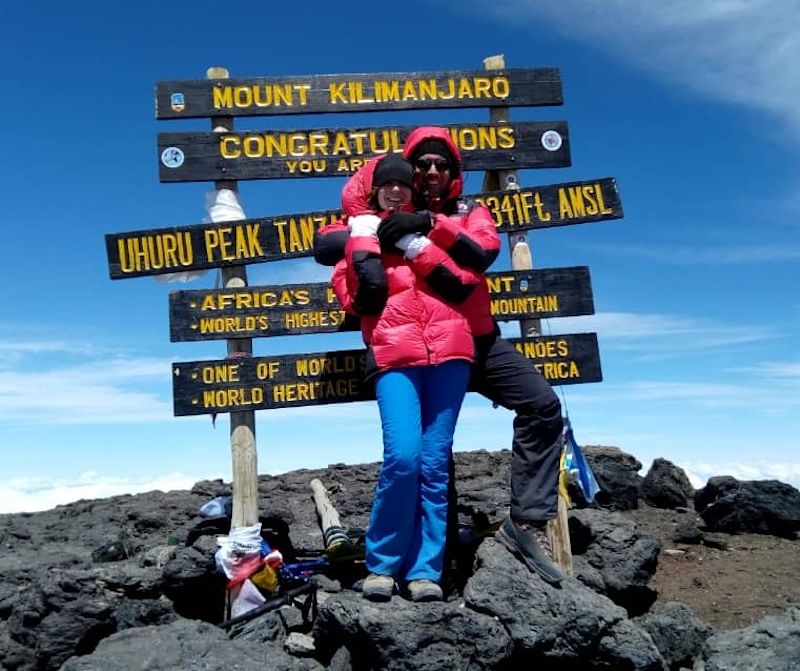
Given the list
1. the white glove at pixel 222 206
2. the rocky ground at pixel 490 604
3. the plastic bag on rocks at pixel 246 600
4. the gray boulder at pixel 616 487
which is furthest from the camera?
the gray boulder at pixel 616 487

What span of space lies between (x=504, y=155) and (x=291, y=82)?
218cm

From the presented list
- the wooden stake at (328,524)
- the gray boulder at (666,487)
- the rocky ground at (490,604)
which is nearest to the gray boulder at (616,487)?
the rocky ground at (490,604)

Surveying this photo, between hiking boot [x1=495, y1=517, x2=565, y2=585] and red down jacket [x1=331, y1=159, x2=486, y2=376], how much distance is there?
1314 mm

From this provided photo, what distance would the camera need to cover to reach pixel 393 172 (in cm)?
543

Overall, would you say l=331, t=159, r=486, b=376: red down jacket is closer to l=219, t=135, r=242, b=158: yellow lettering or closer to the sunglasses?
the sunglasses

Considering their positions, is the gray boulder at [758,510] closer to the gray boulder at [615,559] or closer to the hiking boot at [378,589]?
the gray boulder at [615,559]

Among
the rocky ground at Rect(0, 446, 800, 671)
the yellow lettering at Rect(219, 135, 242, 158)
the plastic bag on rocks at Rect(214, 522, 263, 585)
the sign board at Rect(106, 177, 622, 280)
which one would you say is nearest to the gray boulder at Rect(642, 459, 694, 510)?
the rocky ground at Rect(0, 446, 800, 671)

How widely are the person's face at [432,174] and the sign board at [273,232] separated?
160 cm

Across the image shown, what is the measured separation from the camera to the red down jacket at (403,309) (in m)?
5.22

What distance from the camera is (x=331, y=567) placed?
6582 mm

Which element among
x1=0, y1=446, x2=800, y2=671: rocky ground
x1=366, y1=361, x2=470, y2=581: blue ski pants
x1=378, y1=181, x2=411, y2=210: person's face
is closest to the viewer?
x1=0, y1=446, x2=800, y2=671: rocky ground

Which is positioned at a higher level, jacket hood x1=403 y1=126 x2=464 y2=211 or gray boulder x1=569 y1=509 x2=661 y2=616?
jacket hood x1=403 y1=126 x2=464 y2=211

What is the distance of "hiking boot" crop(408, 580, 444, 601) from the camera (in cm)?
505

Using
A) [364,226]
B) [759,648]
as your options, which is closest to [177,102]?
[364,226]
